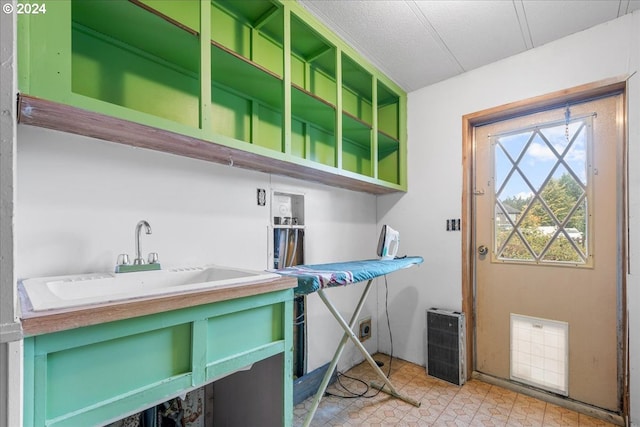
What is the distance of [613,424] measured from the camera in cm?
174

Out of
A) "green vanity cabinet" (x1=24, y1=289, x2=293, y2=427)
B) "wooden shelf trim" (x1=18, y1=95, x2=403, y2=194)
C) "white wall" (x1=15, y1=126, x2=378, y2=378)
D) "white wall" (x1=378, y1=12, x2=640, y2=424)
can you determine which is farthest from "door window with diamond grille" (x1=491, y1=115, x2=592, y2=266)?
"green vanity cabinet" (x1=24, y1=289, x2=293, y2=427)

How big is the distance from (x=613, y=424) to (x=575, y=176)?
5.14ft

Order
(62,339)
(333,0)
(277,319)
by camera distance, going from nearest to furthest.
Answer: (62,339) < (277,319) < (333,0)

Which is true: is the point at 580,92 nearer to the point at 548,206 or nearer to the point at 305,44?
the point at 548,206

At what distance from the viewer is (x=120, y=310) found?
730mm

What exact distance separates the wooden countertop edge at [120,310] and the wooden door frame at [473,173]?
1931 millimetres

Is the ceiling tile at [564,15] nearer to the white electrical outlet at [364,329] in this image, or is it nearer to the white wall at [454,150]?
the white wall at [454,150]

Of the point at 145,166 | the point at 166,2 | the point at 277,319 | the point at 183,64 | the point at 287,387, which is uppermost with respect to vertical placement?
the point at 166,2

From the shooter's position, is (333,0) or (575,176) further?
(575,176)

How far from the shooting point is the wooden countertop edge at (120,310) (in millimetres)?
617

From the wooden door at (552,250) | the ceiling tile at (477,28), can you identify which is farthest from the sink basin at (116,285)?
the wooden door at (552,250)

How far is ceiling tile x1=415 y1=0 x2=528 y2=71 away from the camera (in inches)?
64.7

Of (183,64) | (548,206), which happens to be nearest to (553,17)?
(548,206)

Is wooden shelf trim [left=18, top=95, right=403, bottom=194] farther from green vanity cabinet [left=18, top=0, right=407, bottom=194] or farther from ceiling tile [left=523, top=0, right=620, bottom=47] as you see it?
ceiling tile [left=523, top=0, right=620, bottom=47]
